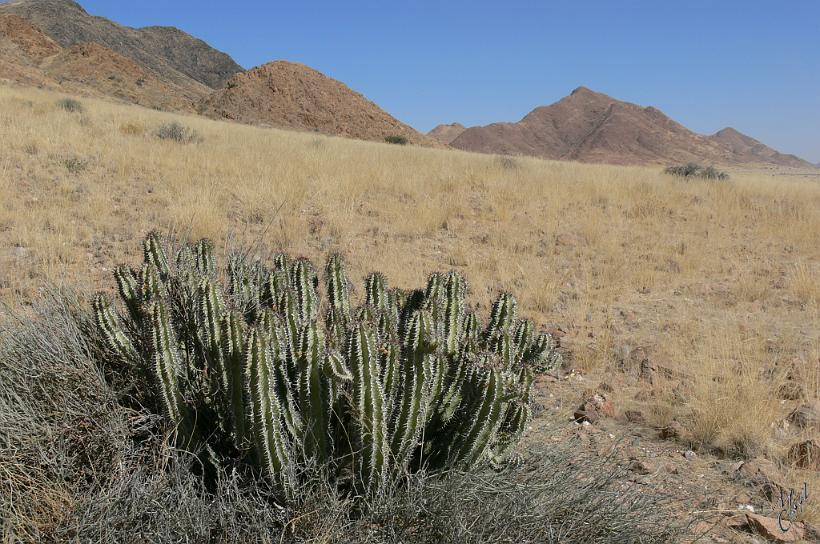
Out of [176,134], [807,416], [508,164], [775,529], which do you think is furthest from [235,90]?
[775,529]

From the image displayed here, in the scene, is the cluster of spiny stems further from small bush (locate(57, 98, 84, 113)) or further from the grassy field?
small bush (locate(57, 98, 84, 113))

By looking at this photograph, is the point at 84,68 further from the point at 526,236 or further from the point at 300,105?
the point at 526,236

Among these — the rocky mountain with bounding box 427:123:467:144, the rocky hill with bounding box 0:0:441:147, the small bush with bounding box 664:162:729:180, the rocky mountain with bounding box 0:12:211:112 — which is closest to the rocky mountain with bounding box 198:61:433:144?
the rocky hill with bounding box 0:0:441:147

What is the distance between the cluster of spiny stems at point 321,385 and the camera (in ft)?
7.22

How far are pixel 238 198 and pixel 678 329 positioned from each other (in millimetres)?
Result: 6309

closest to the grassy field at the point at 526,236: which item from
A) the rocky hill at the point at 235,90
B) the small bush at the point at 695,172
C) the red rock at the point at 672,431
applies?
the red rock at the point at 672,431

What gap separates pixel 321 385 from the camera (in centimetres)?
230

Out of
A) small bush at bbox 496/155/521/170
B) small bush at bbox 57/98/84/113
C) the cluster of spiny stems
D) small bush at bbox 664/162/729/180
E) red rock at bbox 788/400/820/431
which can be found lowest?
red rock at bbox 788/400/820/431

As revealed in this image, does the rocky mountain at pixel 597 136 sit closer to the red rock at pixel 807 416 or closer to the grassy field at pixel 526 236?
the grassy field at pixel 526 236

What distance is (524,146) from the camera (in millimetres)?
68875

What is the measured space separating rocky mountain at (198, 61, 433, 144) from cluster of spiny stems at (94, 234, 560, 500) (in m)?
33.7

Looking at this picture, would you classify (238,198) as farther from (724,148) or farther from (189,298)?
(724,148)

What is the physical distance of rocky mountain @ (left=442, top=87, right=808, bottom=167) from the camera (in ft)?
206

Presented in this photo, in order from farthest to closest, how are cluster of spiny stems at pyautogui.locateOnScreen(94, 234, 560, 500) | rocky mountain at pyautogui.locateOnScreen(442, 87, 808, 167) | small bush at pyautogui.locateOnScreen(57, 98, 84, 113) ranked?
rocky mountain at pyautogui.locateOnScreen(442, 87, 808, 167) < small bush at pyautogui.locateOnScreen(57, 98, 84, 113) < cluster of spiny stems at pyautogui.locateOnScreen(94, 234, 560, 500)
